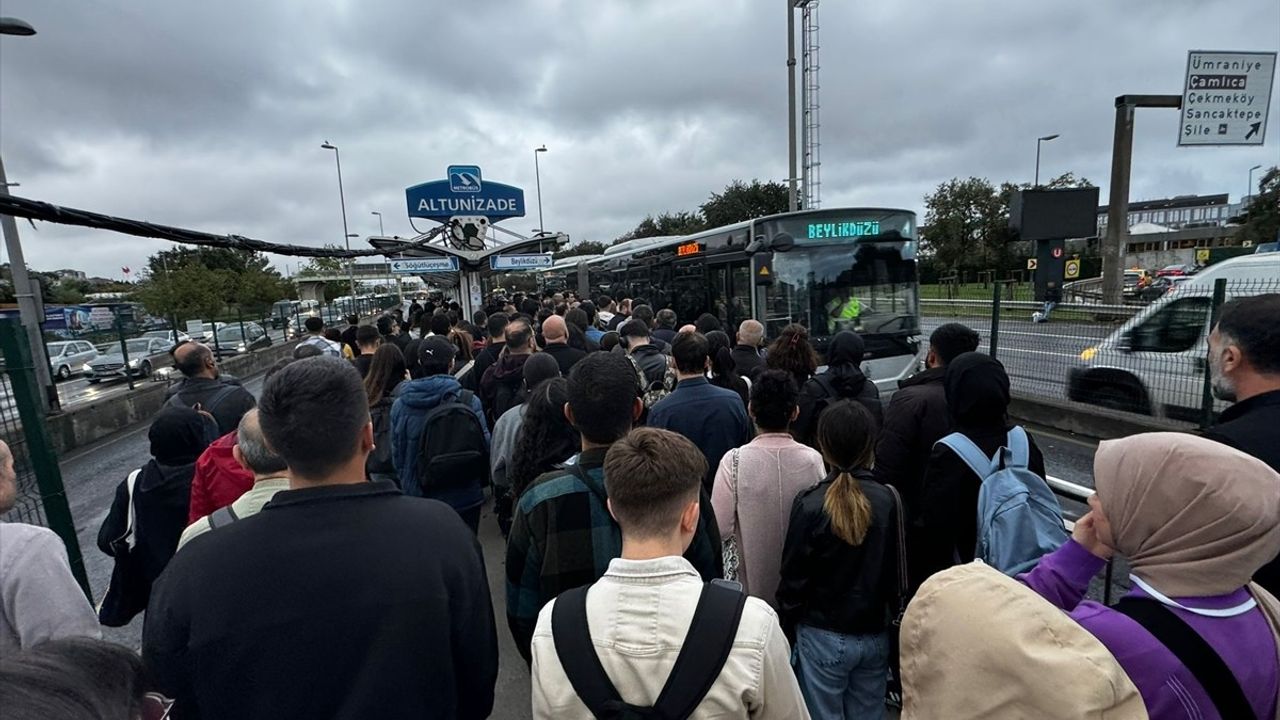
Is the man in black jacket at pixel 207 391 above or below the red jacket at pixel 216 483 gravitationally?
above

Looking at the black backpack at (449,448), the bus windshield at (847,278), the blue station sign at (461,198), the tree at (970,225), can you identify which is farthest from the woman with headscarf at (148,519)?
the tree at (970,225)

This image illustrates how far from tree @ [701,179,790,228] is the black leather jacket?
42553 mm

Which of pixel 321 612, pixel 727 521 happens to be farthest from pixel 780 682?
pixel 727 521

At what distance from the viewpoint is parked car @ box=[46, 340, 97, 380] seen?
19078 millimetres

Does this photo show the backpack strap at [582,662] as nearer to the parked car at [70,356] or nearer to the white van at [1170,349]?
the white van at [1170,349]

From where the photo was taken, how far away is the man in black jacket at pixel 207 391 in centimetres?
434

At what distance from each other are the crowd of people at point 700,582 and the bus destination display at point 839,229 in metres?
5.94

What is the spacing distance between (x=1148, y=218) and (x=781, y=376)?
508 feet

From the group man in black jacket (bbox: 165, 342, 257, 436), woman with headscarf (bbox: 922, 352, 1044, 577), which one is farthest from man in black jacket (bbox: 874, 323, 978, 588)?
man in black jacket (bbox: 165, 342, 257, 436)

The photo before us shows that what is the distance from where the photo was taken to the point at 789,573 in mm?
2480

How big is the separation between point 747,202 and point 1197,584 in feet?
151

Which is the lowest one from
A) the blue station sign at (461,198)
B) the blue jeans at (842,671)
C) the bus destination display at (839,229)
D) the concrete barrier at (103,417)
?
the concrete barrier at (103,417)

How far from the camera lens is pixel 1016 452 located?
8.49 ft

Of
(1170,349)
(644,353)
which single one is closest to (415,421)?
(644,353)
